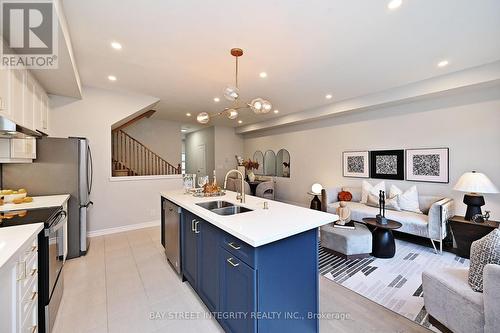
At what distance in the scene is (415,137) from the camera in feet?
13.3

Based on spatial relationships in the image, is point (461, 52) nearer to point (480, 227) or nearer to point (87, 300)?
point (480, 227)

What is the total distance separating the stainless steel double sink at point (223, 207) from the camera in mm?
2216

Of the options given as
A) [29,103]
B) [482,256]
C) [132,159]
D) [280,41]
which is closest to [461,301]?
[482,256]

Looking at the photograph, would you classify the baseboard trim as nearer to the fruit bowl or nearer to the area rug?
the fruit bowl

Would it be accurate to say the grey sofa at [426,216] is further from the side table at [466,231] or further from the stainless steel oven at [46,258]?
the stainless steel oven at [46,258]

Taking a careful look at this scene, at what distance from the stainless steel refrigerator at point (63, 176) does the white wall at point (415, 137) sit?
16.9ft

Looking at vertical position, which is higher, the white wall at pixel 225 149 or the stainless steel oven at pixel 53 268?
the white wall at pixel 225 149

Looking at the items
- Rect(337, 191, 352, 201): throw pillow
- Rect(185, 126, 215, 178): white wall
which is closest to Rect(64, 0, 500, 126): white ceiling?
Rect(337, 191, 352, 201): throw pillow

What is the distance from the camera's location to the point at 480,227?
9.57 ft

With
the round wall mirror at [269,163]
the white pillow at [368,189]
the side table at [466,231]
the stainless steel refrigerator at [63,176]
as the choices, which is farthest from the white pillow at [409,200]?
the stainless steel refrigerator at [63,176]

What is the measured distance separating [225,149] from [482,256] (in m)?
7.20

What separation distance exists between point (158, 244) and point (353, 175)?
4438 mm

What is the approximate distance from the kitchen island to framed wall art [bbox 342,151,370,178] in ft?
11.8

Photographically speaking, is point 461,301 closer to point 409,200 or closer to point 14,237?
point 409,200
